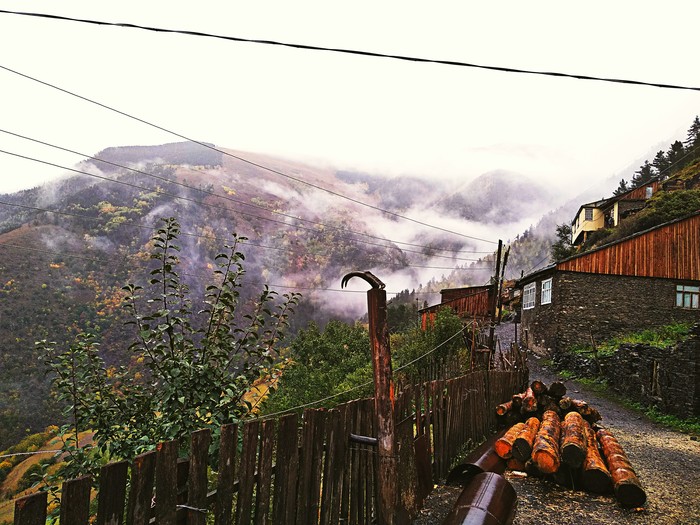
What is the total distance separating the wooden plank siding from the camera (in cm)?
2109

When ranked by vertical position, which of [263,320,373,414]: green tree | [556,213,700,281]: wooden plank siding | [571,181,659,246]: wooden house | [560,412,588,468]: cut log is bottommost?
[263,320,373,414]: green tree

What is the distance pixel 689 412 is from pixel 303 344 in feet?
57.5

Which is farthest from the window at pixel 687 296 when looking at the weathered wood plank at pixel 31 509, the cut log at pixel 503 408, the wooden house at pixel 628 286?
the weathered wood plank at pixel 31 509

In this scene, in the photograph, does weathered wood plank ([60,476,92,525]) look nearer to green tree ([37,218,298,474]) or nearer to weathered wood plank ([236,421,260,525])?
weathered wood plank ([236,421,260,525])

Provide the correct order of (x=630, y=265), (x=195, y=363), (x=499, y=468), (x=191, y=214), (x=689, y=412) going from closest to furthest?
1. (x=195, y=363)
2. (x=499, y=468)
3. (x=689, y=412)
4. (x=630, y=265)
5. (x=191, y=214)

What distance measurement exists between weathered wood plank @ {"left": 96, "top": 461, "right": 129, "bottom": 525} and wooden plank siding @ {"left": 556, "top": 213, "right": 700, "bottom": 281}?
22641 millimetres

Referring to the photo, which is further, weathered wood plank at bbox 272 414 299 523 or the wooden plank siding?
the wooden plank siding

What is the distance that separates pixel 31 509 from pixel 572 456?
6364 millimetres

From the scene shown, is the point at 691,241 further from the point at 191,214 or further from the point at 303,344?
the point at 191,214

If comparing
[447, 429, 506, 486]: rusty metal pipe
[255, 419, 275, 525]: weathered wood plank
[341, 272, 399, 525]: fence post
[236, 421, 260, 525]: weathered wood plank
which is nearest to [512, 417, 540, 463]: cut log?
[447, 429, 506, 486]: rusty metal pipe

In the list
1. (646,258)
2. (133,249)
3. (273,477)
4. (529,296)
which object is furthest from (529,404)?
(133,249)

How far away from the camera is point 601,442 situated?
23.4 feet

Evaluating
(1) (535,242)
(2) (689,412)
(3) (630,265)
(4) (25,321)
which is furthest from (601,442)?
(1) (535,242)

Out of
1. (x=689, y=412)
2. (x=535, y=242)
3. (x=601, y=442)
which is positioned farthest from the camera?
(x=535, y=242)
